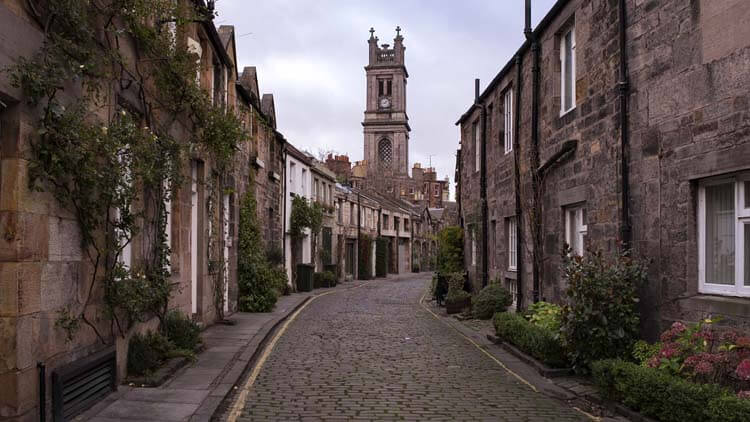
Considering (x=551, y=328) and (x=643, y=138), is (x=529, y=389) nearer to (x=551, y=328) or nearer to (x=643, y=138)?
(x=551, y=328)

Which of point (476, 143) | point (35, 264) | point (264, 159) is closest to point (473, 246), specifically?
point (476, 143)

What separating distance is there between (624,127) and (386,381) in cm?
459

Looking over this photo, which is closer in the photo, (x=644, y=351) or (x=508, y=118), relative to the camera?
(x=644, y=351)

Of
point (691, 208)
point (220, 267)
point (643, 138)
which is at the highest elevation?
point (643, 138)

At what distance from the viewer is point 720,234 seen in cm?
757

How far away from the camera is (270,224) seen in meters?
23.3

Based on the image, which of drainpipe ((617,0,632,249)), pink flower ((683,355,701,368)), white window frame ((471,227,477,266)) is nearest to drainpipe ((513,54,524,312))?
white window frame ((471,227,477,266))

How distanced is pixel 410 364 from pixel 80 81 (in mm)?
6098

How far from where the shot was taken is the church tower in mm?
88062

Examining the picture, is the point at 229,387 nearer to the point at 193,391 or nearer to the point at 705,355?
the point at 193,391

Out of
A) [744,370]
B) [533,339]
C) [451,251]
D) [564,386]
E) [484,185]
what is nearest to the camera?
[744,370]

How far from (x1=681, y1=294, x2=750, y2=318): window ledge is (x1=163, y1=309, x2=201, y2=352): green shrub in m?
6.56

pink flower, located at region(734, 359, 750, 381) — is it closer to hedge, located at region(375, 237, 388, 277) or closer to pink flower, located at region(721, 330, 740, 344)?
pink flower, located at region(721, 330, 740, 344)

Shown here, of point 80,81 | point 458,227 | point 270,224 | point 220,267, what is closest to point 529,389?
point 80,81
